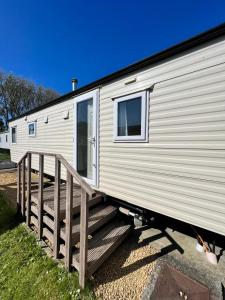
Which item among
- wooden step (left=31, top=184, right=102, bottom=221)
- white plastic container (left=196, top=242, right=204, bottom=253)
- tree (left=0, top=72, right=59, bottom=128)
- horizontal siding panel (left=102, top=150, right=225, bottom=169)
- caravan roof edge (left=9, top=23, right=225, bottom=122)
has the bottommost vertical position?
white plastic container (left=196, top=242, right=204, bottom=253)

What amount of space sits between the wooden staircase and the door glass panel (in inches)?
30.5

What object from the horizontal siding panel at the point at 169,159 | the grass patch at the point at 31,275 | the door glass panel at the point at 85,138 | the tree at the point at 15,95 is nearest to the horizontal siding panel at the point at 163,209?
the horizontal siding panel at the point at 169,159

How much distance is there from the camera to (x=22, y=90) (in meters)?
23.4

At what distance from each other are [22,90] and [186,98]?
25929 millimetres

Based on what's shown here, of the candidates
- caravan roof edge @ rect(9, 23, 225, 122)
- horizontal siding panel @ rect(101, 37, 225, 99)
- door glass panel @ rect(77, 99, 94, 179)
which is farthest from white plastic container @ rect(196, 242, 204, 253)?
caravan roof edge @ rect(9, 23, 225, 122)

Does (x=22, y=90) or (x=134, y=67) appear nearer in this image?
(x=134, y=67)

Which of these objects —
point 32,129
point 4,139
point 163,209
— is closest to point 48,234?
point 163,209

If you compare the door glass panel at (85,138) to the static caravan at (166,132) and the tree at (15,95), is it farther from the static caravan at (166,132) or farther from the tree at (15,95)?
the tree at (15,95)

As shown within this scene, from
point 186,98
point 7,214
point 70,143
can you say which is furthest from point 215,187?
point 7,214

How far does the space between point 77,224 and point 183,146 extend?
1.99m

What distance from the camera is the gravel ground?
1.97 m

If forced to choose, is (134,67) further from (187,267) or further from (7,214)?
(7,214)

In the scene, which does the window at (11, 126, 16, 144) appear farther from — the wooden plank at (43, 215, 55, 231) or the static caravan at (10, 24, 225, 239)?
the wooden plank at (43, 215, 55, 231)

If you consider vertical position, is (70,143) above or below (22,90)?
below
